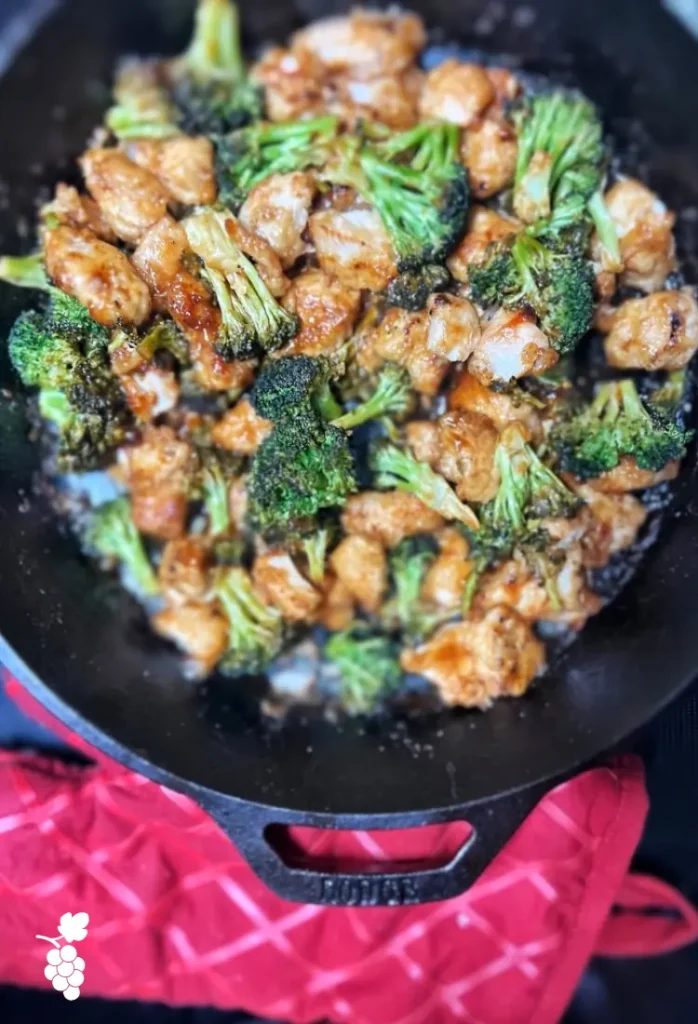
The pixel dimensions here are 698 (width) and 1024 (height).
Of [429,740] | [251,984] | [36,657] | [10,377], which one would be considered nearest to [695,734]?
[429,740]

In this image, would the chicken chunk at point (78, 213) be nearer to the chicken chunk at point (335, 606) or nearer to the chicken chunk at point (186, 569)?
the chicken chunk at point (186, 569)

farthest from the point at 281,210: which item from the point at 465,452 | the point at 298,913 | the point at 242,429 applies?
the point at 298,913

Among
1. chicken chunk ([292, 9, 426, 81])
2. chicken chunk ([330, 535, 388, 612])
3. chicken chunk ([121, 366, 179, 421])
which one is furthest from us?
chicken chunk ([292, 9, 426, 81])

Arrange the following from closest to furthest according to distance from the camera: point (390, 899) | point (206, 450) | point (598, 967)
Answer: point (390, 899) < point (206, 450) < point (598, 967)

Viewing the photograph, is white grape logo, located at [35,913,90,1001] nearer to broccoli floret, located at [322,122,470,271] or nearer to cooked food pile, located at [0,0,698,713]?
cooked food pile, located at [0,0,698,713]

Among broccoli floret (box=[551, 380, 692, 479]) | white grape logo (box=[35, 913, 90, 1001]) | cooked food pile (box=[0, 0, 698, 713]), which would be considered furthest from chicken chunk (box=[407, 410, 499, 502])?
white grape logo (box=[35, 913, 90, 1001])

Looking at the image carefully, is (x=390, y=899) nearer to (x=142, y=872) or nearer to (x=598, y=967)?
(x=142, y=872)
